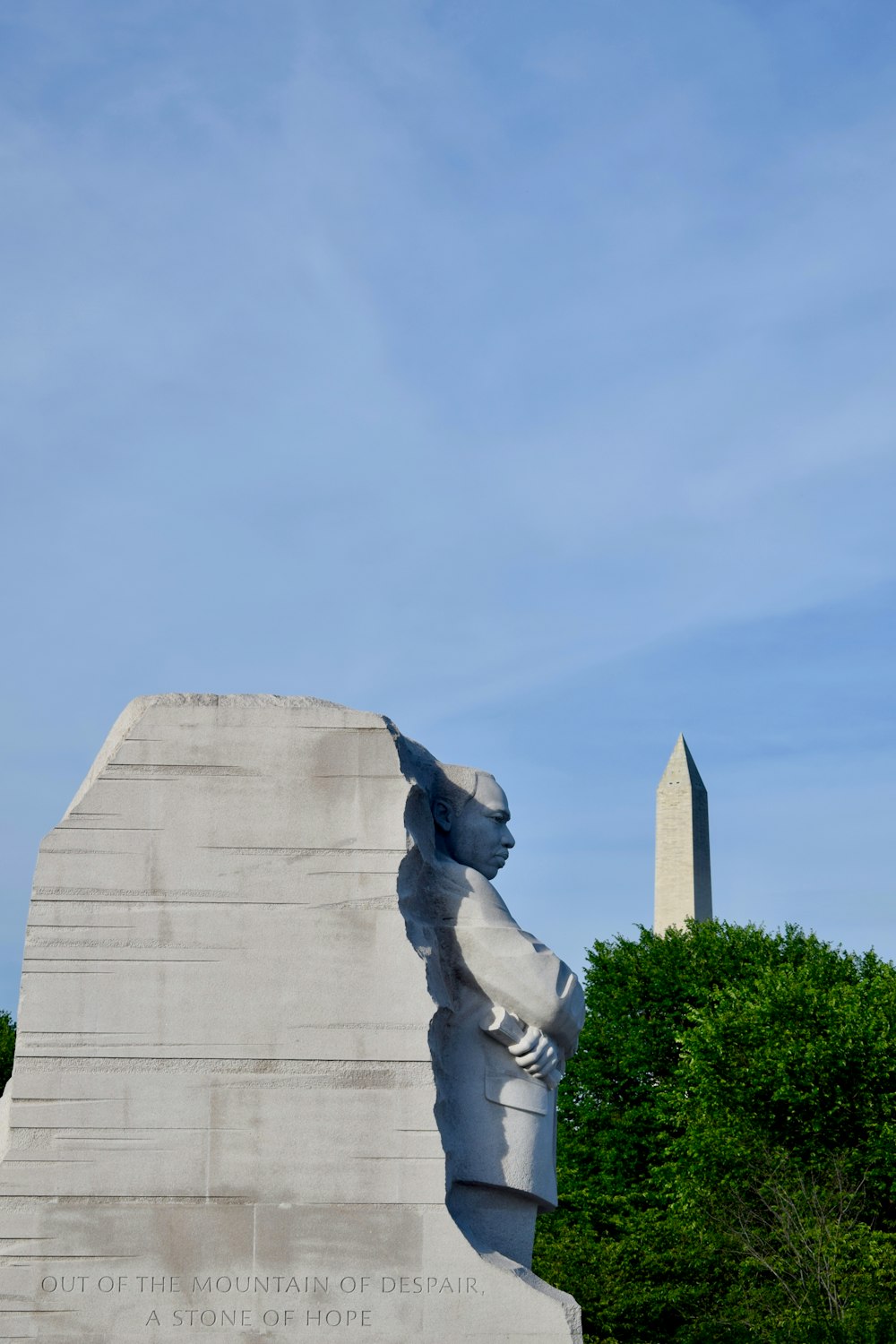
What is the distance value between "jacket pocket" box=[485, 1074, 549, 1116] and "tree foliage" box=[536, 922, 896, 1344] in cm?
1276

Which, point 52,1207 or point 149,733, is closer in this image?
point 52,1207

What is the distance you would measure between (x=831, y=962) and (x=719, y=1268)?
9.99m

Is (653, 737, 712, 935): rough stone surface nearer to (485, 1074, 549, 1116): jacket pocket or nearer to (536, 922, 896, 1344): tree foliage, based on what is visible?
(536, 922, 896, 1344): tree foliage

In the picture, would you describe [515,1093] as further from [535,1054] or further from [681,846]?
[681,846]

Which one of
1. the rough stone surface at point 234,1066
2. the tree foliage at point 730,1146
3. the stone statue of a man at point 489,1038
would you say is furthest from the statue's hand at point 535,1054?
the tree foliage at point 730,1146

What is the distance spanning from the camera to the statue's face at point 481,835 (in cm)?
1109

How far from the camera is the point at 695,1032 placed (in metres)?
34.6

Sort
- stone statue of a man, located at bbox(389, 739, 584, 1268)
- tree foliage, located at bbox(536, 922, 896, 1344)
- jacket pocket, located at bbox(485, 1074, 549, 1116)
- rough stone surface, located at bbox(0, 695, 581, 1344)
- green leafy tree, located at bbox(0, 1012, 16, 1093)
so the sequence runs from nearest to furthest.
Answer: rough stone surface, located at bbox(0, 695, 581, 1344) < stone statue of a man, located at bbox(389, 739, 584, 1268) < jacket pocket, located at bbox(485, 1074, 549, 1116) < tree foliage, located at bbox(536, 922, 896, 1344) < green leafy tree, located at bbox(0, 1012, 16, 1093)

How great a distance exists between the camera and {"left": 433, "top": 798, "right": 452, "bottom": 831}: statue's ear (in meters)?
11.1

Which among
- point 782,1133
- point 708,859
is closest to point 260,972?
point 782,1133

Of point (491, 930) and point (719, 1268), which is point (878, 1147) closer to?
point (719, 1268)

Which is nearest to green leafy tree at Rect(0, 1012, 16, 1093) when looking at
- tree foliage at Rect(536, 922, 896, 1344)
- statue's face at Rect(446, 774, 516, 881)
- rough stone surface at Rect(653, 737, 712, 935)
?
tree foliage at Rect(536, 922, 896, 1344)

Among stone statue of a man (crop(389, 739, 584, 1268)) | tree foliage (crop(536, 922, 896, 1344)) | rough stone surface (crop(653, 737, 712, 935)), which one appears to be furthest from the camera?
rough stone surface (crop(653, 737, 712, 935))

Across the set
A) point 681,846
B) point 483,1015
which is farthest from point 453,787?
point 681,846
